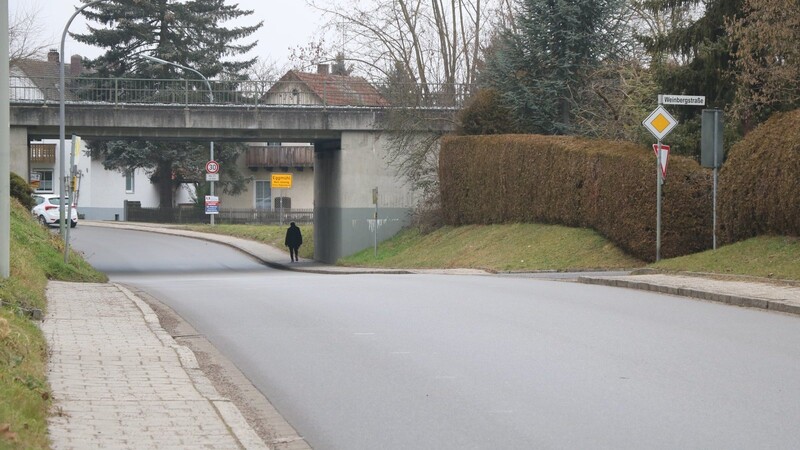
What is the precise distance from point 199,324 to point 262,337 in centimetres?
197

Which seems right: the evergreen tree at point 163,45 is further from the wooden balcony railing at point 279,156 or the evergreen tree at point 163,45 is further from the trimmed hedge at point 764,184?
the trimmed hedge at point 764,184

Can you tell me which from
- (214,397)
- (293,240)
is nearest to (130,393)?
(214,397)

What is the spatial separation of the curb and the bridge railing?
21.9 m

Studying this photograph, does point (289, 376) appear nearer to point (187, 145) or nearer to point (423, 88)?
point (423, 88)

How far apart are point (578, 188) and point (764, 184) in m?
9.84

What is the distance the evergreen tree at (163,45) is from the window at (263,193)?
10.1 m

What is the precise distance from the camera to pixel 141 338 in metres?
13.0

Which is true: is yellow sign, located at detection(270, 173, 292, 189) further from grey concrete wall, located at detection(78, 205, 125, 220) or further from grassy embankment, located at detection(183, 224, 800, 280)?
grey concrete wall, located at detection(78, 205, 125, 220)

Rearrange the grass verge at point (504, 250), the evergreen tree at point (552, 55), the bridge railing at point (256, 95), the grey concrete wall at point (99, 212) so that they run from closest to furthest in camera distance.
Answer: the grass verge at point (504, 250) → the evergreen tree at point (552, 55) → the bridge railing at point (256, 95) → the grey concrete wall at point (99, 212)

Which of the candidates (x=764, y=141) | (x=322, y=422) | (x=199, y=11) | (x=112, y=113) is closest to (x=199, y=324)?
(x=322, y=422)

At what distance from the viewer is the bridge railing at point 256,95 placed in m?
41.5

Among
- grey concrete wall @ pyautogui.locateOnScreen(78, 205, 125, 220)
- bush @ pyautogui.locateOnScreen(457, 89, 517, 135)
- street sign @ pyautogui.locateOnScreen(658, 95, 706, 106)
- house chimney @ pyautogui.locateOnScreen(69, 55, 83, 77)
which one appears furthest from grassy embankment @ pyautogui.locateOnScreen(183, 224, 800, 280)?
house chimney @ pyautogui.locateOnScreen(69, 55, 83, 77)

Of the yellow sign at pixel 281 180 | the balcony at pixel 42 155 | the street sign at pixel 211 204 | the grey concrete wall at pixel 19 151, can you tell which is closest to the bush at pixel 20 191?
the grey concrete wall at pixel 19 151

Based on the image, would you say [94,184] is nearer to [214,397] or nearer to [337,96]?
[337,96]
